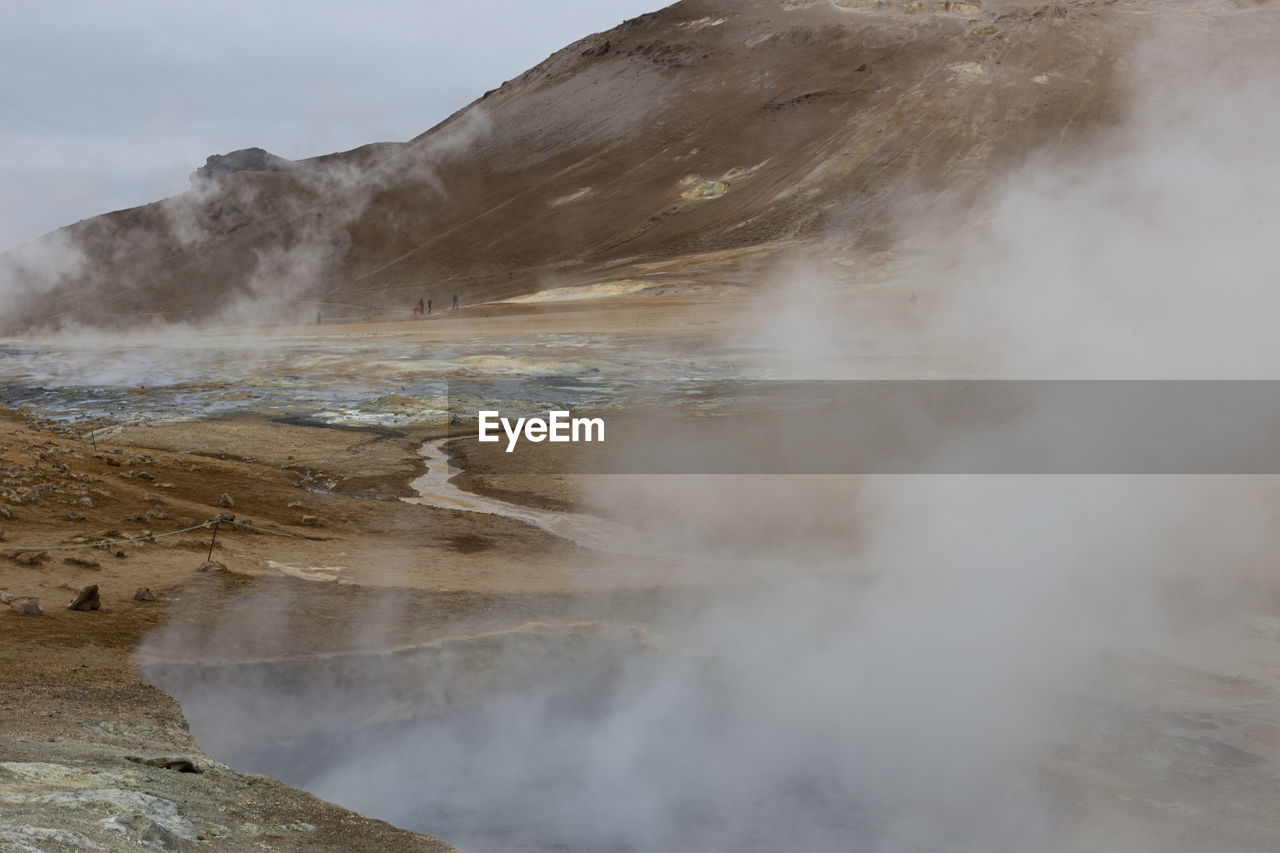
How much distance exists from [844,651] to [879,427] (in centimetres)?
794

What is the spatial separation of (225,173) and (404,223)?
24.5 metres

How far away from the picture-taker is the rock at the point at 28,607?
7137mm

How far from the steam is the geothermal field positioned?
1.2 inches

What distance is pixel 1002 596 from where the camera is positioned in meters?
7.98

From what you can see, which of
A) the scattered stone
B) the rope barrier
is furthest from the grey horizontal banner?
the scattered stone

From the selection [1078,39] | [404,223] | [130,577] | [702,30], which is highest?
[702,30]

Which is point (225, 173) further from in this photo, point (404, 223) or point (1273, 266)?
point (1273, 266)

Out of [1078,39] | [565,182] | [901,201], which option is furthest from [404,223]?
[1078,39]

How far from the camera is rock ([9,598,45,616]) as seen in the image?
281 inches

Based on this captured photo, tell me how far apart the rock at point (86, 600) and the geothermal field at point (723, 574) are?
2 centimetres

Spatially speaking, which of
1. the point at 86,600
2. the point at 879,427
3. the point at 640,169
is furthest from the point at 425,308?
the point at 86,600

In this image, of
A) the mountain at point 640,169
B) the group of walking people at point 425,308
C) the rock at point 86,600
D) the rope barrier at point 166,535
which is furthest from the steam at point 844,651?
the group of walking people at point 425,308

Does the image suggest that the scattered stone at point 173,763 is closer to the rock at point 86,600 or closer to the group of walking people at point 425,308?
the rock at point 86,600

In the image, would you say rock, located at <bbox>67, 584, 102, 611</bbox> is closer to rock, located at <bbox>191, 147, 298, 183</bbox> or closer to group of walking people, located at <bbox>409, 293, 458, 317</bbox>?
group of walking people, located at <bbox>409, 293, 458, 317</bbox>
